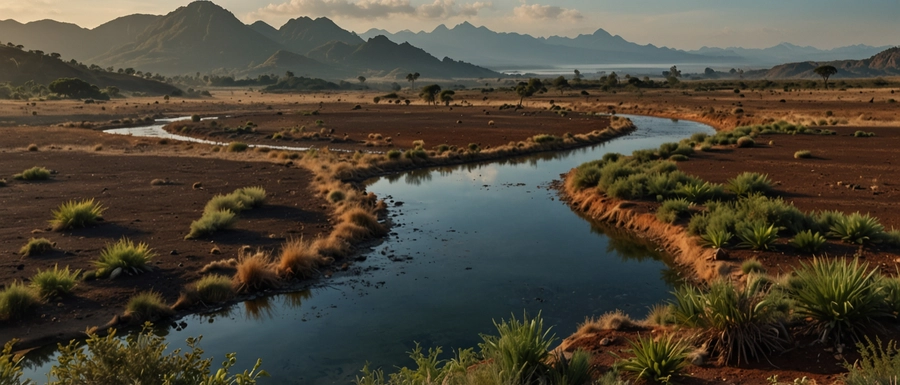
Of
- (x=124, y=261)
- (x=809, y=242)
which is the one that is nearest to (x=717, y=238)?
(x=809, y=242)

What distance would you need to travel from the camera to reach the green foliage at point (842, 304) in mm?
6840

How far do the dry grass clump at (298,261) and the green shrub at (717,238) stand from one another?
9.64 m

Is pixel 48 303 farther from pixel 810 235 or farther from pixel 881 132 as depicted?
pixel 881 132

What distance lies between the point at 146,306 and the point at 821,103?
78399mm

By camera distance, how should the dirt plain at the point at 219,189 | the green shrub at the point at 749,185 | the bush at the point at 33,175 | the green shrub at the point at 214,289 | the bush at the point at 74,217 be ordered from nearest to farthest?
the dirt plain at the point at 219,189
the green shrub at the point at 214,289
the bush at the point at 74,217
the green shrub at the point at 749,185
the bush at the point at 33,175

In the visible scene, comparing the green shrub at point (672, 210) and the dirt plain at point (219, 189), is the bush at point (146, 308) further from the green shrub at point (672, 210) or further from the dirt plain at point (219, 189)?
the green shrub at point (672, 210)

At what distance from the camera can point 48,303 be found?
10992mm

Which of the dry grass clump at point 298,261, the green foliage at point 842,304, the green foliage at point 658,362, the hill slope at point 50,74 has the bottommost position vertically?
the dry grass clump at point 298,261

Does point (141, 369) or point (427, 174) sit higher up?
point (141, 369)

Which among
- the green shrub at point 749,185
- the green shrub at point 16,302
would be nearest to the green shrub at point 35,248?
the green shrub at point 16,302

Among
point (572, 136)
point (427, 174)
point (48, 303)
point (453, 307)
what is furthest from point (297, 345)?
point (572, 136)

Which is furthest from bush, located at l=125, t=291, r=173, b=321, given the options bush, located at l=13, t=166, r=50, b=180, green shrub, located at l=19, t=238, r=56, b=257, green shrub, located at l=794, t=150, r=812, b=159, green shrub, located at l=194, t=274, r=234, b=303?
green shrub, located at l=794, t=150, r=812, b=159

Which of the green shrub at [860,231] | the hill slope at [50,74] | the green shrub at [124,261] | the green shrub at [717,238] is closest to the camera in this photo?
the green shrub at [124,261]

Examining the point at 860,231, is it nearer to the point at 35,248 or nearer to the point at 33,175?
the point at 35,248
